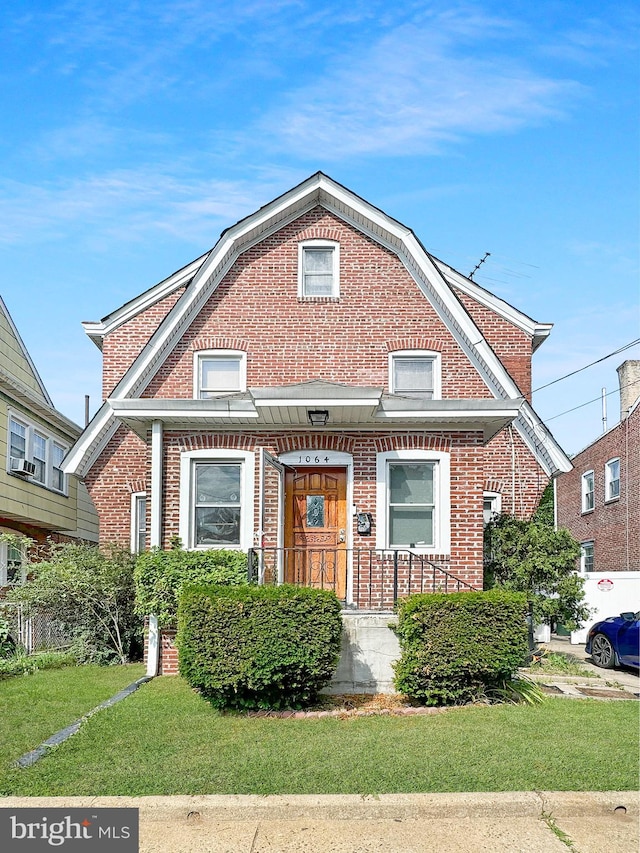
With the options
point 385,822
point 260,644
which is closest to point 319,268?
point 260,644

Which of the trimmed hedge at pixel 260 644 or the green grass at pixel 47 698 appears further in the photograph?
the trimmed hedge at pixel 260 644

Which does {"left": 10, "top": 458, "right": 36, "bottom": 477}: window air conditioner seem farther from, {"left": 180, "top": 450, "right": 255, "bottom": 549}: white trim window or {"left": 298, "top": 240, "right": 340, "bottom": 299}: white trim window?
{"left": 298, "top": 240, "right": 340, "bottom": 299}: white trim window

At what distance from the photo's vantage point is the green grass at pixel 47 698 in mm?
8914

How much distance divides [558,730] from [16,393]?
15167mm

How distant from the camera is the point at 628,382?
2541 centimetres

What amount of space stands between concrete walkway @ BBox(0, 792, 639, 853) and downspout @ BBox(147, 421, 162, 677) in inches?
264

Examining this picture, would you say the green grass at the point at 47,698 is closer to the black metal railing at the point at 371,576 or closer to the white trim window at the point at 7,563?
the black metal railing at the point at 371,576

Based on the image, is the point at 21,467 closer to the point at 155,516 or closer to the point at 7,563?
the point at 7,563

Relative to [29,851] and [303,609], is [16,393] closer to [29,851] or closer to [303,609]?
[303,609]

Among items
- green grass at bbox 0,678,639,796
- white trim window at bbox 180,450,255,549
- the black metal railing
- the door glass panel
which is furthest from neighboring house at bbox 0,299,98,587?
green grass at bbox 0,678,639,796

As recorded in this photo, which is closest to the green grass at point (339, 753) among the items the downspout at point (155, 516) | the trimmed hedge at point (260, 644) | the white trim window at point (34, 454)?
the trimmed hedge at point (260, 644)

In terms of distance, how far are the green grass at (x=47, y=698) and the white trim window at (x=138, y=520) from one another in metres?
3.55

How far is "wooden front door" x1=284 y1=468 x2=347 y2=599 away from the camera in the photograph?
550 inches

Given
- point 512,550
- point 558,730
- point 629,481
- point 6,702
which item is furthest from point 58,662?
point 629,481
